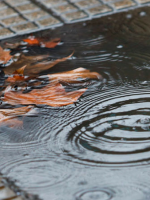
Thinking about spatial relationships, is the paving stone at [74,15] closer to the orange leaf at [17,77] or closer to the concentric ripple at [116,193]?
the orange leaf at [17,77]

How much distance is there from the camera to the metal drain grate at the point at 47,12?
277 centimetres

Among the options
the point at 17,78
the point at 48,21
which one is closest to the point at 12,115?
the point at 17,78

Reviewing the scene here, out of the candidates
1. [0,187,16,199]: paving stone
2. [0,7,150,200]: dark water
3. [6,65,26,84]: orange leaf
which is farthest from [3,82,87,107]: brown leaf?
[0,187,16,199]: paving stone

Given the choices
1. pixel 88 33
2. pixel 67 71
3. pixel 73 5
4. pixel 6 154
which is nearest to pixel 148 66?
pixel 67 71

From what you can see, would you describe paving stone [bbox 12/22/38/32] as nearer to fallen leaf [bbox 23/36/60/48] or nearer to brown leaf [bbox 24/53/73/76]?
fallen leaf [bbox 23/36/60/48]

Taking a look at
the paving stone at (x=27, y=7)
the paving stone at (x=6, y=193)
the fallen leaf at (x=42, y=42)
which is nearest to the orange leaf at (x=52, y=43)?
the fallen leaf at (x=42, y=42)

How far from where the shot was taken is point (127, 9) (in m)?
2.92

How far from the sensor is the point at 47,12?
9.71 ft

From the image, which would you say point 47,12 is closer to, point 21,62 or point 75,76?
point 21,62

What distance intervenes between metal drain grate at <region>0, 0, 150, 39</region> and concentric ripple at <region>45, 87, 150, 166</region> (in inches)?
49.3

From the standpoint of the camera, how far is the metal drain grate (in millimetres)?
2774

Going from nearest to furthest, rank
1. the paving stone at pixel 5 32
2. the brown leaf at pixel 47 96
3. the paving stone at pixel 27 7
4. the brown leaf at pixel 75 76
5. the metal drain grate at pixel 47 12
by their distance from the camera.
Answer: the brown leaf at pixel 47 96, the brown leaf at pixel 75 76, the paving stone at pixel 5 32, the metal drain grate at pixel 47 12, the paving stone at pixel 27 7

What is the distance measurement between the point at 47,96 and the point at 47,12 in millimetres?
1414

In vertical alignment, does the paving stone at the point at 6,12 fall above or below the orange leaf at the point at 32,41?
above
